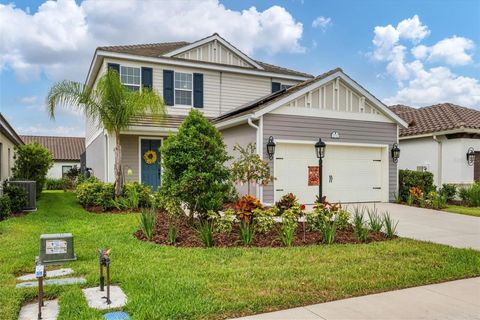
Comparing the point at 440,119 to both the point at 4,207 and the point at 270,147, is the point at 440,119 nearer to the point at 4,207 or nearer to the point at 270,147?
the point at 270,147

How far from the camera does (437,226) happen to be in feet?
29.7

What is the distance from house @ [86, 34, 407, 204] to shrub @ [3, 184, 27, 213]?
3.98 meters

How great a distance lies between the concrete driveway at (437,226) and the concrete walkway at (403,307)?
3.14m

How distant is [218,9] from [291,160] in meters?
5.98

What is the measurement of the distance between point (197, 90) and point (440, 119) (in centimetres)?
1106

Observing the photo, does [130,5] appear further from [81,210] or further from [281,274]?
[281,274]

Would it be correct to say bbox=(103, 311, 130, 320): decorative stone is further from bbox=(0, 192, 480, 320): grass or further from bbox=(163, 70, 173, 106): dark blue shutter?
bbox=(163, 70, 173, 106): dark blue shutter

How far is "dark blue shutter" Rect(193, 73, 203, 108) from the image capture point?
1648 centimetres

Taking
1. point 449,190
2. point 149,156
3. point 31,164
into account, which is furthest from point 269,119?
point 31,164

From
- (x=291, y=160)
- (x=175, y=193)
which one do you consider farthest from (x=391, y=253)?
(x=291, y=160)

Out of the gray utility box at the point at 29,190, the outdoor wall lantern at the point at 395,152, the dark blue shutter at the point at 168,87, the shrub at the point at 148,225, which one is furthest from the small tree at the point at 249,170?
the dark blue shutter at the point at 168,87

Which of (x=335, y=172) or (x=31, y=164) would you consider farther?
(x=31, y=164)

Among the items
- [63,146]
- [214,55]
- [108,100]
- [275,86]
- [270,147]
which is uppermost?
[214,55]

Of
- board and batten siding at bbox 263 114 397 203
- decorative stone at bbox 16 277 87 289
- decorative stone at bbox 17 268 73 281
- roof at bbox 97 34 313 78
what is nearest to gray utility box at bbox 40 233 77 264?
decorative stone at bbox 17 268 73 281
